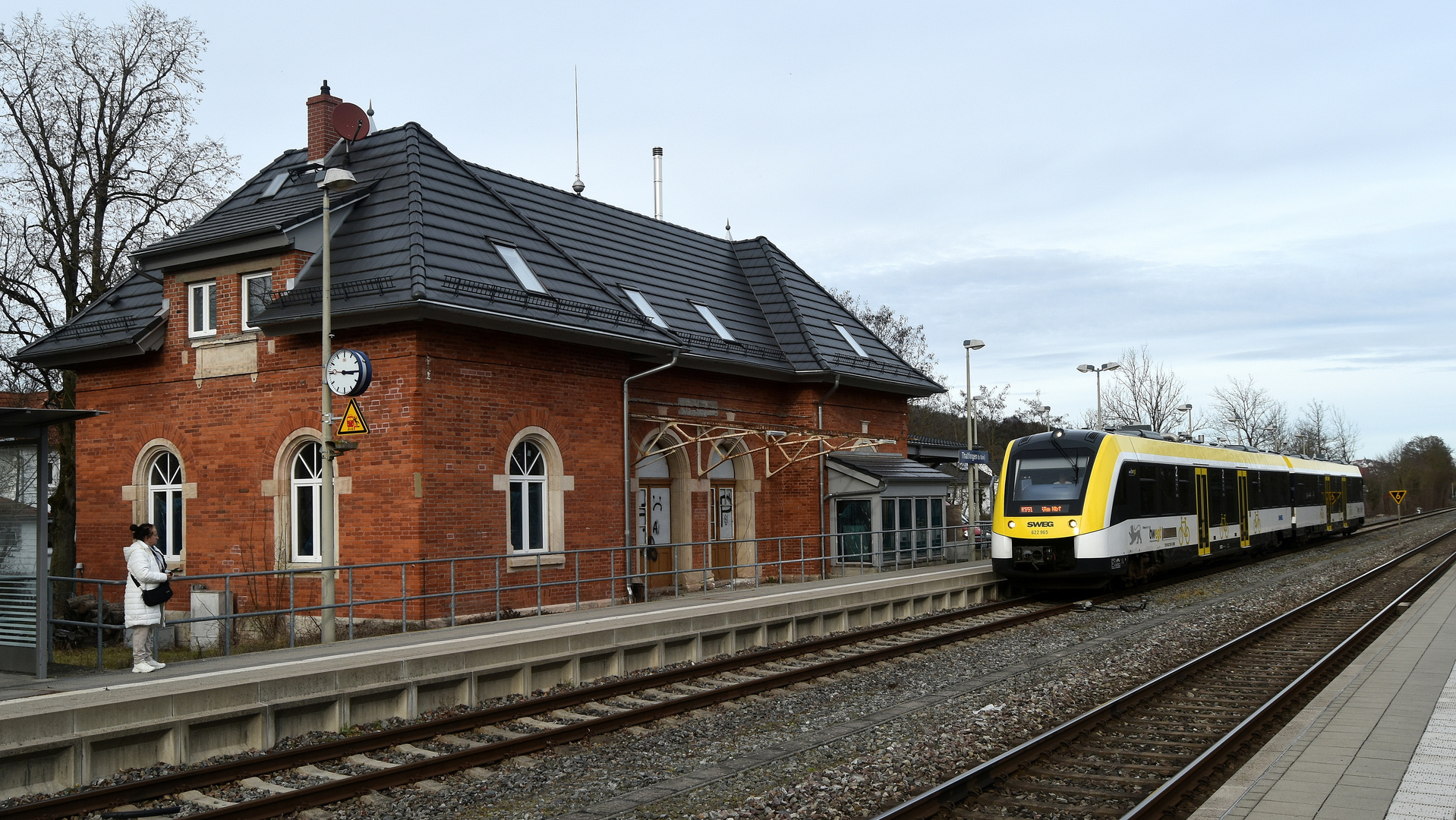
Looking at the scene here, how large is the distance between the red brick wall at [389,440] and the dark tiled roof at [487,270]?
0.55 metres

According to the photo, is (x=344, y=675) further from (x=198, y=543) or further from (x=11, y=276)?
(x=11, y=276)

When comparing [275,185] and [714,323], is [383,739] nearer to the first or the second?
[275,185]

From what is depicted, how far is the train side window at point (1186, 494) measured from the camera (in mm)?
23172

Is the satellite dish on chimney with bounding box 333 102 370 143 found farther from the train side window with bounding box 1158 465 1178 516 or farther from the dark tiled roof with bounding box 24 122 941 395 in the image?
the train side window with bounding box 1158 465 1178 516

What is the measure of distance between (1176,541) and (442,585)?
1472 centimetres

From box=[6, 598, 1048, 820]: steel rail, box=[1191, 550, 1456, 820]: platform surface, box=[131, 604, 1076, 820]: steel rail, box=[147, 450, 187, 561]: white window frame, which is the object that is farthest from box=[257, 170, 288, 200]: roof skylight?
box=[1191, 550, 1456, 820]: platform surface

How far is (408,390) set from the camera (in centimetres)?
1600

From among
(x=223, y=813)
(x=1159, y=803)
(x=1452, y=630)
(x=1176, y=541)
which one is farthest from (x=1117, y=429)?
(x=223, y=813)

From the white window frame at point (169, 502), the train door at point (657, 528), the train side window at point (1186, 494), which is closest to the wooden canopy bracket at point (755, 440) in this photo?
the train door at point (657, 528)

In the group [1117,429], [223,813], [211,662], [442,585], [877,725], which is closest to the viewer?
[223,813]

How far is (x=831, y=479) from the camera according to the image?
25359 mm

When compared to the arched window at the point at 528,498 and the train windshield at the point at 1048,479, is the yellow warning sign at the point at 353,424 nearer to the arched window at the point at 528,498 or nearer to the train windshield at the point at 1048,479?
the arched window at the point at 528,498

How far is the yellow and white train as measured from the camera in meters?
19.7

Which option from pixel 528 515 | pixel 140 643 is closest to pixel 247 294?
pixel 528 515
